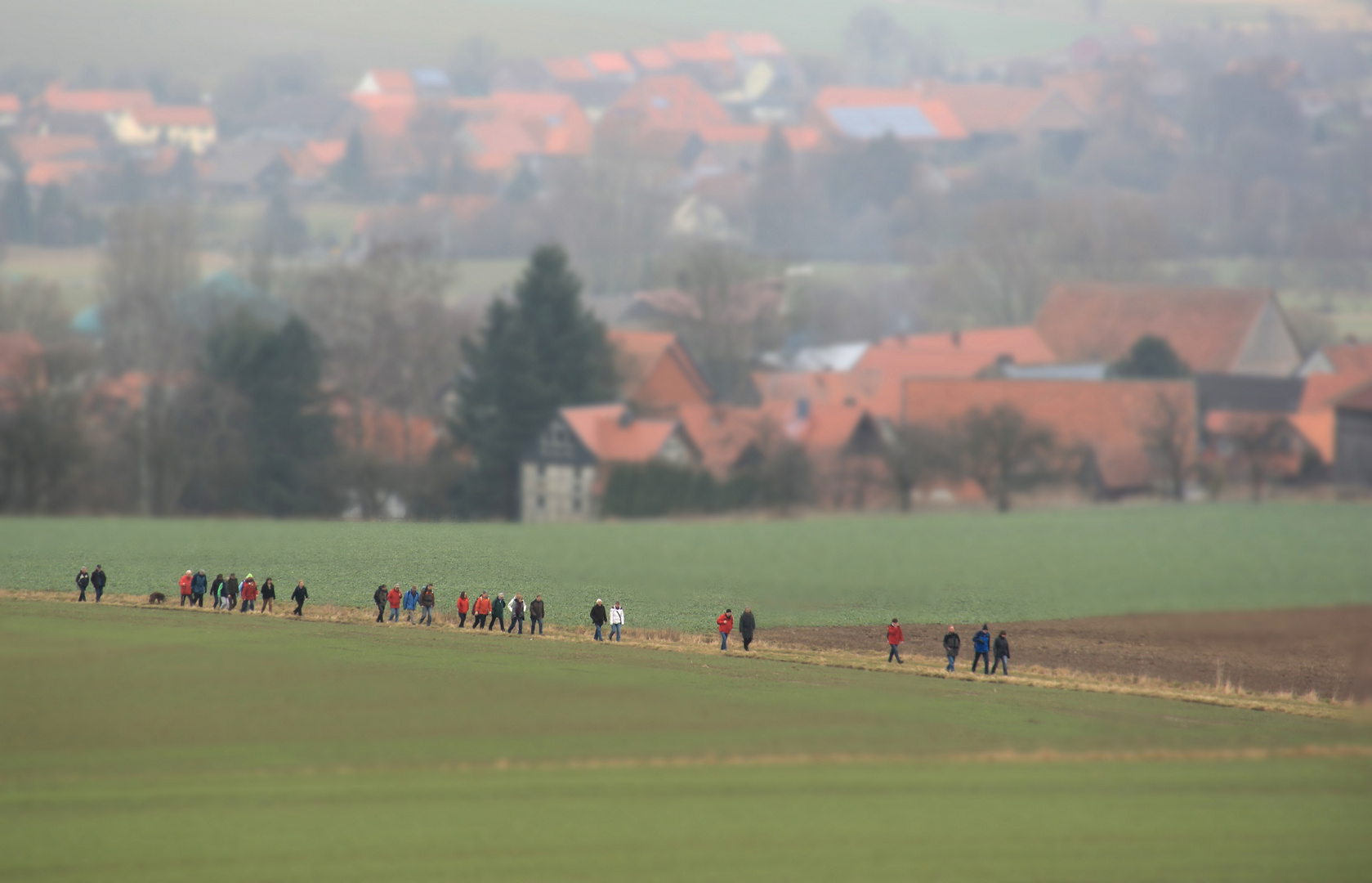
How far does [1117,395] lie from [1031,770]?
5816 centimetres

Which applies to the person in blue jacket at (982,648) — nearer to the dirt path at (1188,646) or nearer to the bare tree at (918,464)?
the dirt path at (1188,646)

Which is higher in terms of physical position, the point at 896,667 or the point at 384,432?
the point at 384,432

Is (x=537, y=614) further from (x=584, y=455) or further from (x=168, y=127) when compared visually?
(x=168, y=127)

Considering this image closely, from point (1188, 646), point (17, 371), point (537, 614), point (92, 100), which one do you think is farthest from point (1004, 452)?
point (92, 100)

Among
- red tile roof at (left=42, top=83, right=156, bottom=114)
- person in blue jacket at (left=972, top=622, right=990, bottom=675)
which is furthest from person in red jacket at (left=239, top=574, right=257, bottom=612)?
red tile roof at (left=42, top=83, right=156, bottom=114)

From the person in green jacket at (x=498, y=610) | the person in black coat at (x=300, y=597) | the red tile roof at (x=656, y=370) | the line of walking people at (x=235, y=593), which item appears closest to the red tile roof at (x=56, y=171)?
the red tile roof at (x=656, y=370)

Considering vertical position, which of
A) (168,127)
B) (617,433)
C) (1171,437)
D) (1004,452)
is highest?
(168,127)

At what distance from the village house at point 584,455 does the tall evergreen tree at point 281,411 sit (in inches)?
376

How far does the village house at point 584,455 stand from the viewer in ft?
233

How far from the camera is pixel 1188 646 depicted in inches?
1403

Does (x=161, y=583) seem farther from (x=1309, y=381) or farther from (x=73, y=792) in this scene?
(x=1309, y=381)

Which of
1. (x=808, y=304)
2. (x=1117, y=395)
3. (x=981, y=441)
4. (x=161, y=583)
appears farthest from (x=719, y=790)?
(x=808, y=304)

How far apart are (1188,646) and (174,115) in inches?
6639

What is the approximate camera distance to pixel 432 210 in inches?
6708
